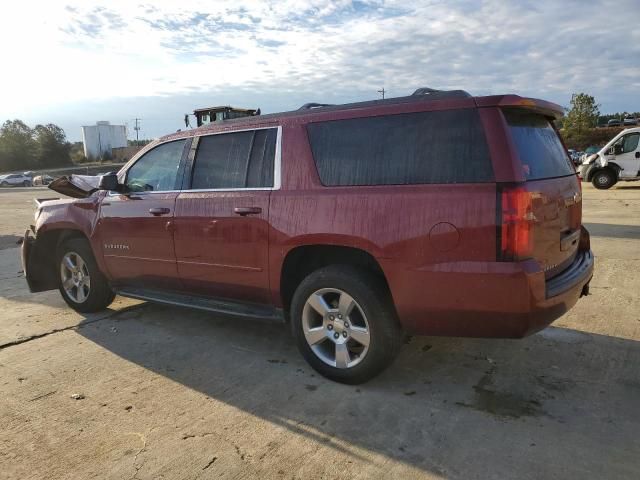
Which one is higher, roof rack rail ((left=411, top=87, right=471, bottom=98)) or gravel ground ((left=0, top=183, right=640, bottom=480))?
roof rack rail ((left=411, top=87, right=471, bottom=98))

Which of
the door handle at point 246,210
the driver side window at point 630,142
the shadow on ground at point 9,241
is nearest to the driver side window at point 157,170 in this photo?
the door handle at point 246,210

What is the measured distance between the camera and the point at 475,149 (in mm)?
3092

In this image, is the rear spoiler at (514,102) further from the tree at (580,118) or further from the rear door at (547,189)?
the tree at (580,118)

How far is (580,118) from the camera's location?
2103 inches

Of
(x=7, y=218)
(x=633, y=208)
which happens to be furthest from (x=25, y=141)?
(x=633, y=208)

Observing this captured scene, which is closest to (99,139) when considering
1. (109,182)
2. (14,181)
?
(14,181)

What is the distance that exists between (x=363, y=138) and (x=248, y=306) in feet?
5.32

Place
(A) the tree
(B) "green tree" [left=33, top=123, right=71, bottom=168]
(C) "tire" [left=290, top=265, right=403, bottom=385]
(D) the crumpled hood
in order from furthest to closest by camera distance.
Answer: (B) "green tree" [left=33, top=123, right=71, bottom=168] < (A) the tree < (D) the crumpled hood < (C) "tire" [left=290, top=265, right=403, bottom=385]

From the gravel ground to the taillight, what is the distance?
1.01 meters

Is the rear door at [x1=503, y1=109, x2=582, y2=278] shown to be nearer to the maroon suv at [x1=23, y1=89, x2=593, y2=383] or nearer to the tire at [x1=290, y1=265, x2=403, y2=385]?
the maroon suv at [x1=23, y1=89, x2=593, y2=383]

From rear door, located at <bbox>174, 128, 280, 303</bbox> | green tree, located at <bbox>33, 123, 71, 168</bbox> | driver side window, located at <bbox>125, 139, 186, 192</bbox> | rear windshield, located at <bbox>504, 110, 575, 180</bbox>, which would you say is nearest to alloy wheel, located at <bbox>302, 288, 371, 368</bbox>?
rear door, located at <bbox>174, 128, 280, 303</bbox>

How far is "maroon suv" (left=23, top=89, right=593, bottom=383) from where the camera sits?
3.04m

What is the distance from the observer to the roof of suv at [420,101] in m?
3.13

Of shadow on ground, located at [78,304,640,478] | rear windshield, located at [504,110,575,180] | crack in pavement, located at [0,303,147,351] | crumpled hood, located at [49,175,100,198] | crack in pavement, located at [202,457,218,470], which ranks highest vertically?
rear windshield, located at [504,110,575,180]
